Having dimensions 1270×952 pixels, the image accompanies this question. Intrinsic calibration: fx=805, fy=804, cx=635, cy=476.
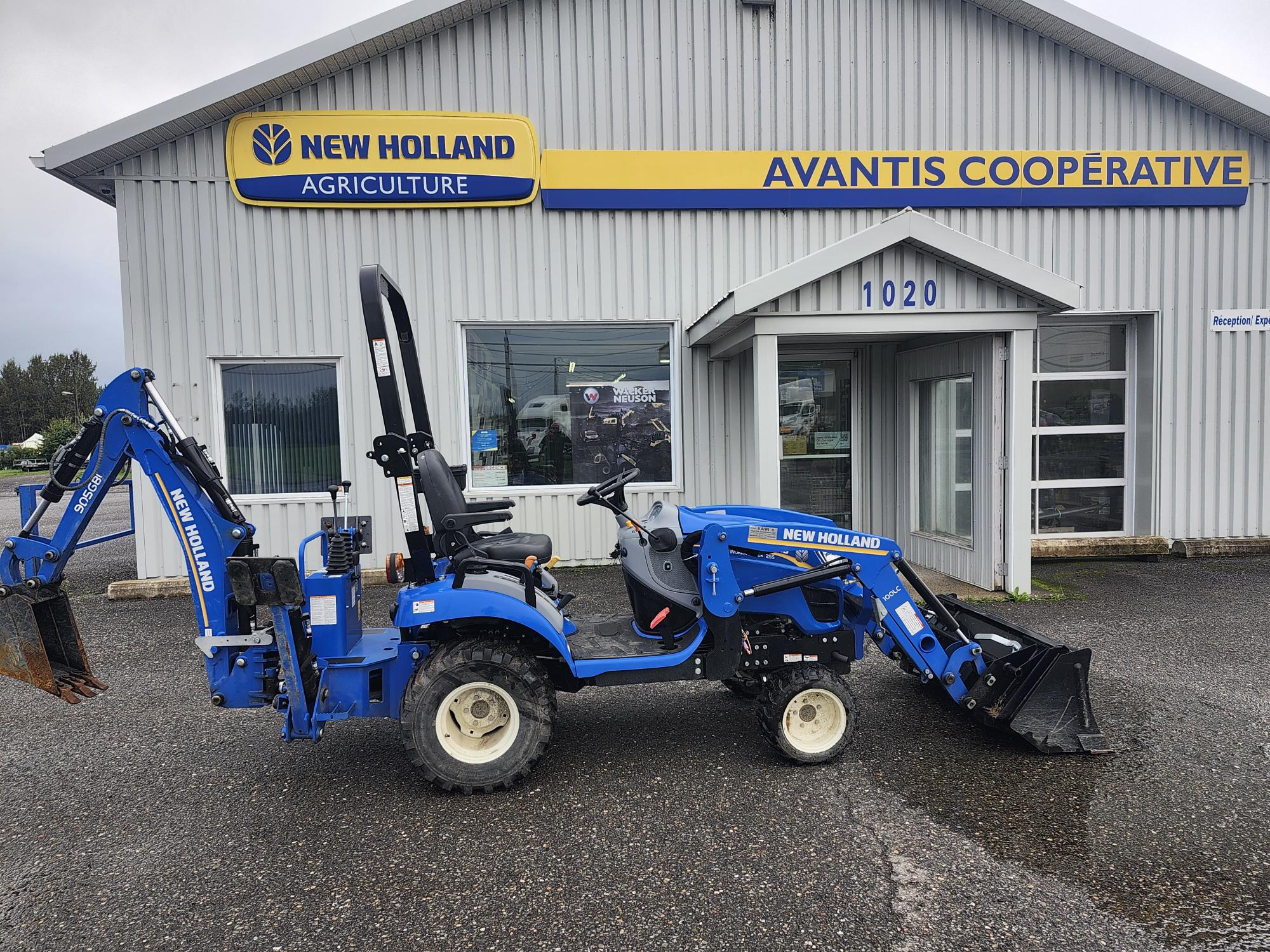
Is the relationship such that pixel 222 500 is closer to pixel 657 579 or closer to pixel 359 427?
pixel 657 579

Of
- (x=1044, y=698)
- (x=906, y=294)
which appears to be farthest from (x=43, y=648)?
(x=906, y=294)

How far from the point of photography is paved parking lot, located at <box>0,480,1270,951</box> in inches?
109

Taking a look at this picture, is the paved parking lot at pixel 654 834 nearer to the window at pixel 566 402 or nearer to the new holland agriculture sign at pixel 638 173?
the window at pixel 566 402

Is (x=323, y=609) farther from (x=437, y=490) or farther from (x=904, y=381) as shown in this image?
(x=904, y=381)

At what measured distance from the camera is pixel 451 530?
393cm

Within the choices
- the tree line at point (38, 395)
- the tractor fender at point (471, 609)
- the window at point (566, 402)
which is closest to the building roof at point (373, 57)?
the window at point (566, 402)

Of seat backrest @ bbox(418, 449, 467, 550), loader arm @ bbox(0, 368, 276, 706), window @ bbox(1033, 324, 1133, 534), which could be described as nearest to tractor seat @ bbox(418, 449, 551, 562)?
seat backrest @ bbox(418, 449, 467, 550)

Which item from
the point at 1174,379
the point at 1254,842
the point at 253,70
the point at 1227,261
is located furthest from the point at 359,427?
the point at 1227,261

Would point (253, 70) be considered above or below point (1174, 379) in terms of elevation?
above

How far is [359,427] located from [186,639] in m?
2.81

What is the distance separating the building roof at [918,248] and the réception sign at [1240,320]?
145 inches

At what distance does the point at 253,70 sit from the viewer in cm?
795

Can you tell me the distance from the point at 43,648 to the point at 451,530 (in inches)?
76.4

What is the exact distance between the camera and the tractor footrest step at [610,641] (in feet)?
13.3
